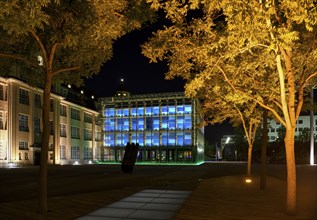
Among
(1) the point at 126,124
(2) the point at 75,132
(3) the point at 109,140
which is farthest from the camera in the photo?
(3) the point at 109,140

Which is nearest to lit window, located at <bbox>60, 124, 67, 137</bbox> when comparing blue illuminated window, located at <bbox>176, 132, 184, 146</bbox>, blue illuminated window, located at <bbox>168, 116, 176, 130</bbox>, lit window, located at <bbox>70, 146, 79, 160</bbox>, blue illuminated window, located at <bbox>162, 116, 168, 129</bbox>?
lit window, located at <bbox>70, 146, 79, 160</bbox>

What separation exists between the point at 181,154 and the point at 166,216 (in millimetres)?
83546

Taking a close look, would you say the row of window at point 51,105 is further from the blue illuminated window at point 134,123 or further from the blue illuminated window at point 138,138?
the blue illuminated window at point 138,138

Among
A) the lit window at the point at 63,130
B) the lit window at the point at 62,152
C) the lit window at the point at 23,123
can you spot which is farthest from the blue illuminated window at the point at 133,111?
the lit window at the point at 23,123

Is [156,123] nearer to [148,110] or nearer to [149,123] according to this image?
[149,123]

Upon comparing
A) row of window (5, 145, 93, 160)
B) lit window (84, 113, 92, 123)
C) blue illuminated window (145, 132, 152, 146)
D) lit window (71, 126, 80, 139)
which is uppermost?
lit window (84, 113, 92, 123)

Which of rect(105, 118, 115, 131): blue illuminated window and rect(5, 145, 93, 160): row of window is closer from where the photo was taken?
rect(5, 145, 93, 160): row of window

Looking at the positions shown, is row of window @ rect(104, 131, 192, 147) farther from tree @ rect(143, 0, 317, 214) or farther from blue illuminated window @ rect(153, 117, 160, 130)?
tree @ rect(143, 0, 317, 214)

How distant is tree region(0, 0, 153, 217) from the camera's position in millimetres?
10055

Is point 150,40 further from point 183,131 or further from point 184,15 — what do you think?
point 183,131

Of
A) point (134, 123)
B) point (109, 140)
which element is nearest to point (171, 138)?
point (134, 123)

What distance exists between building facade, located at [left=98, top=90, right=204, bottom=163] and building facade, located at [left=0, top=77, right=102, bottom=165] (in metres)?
10.8

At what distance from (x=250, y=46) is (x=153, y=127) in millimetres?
85700

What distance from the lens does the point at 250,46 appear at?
35.4ft
